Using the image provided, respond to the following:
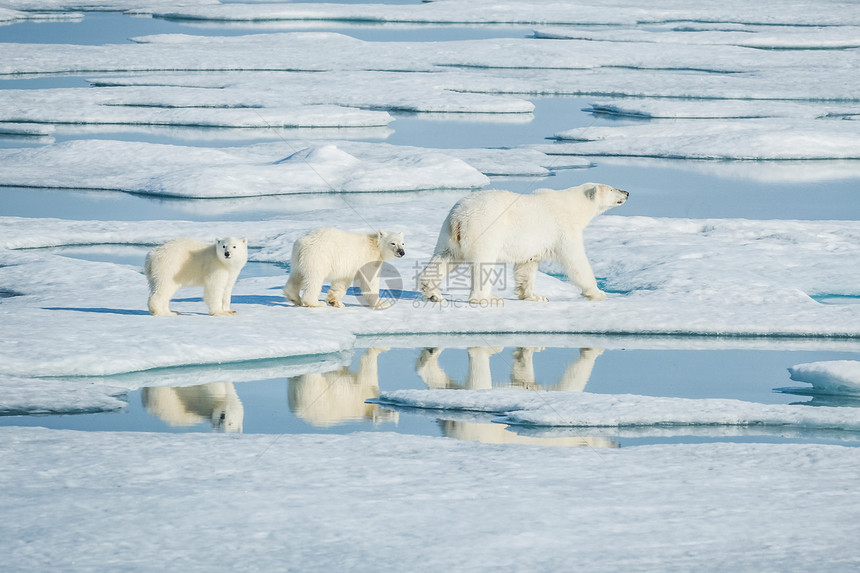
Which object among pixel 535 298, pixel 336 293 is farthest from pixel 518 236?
pixel 336 293

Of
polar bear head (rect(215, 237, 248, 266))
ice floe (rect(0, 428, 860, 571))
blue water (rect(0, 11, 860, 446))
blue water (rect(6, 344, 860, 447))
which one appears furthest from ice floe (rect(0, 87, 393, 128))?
ice floe (rect(0, 428, 860, 571))

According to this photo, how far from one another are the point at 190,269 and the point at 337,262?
3.03 feet

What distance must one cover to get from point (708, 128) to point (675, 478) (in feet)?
40.2

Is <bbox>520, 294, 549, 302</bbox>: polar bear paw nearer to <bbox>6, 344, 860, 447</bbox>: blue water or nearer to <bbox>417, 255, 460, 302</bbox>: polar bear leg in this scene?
<bbox>417, 255, 460, 302</bbox>: polar bear leg

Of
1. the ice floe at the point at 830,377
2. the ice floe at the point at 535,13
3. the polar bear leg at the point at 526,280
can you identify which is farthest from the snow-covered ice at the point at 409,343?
the ice floe at the point at 535,13

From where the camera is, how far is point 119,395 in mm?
5824

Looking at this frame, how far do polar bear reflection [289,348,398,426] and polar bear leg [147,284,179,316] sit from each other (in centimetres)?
114

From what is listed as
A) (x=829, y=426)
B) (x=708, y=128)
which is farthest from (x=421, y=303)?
(x=708, y=128)

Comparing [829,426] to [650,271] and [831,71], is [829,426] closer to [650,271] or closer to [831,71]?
[650,271]

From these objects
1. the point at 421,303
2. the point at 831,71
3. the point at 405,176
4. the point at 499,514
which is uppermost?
the point at 831,71

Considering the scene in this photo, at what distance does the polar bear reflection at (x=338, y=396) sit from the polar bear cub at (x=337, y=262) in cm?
78

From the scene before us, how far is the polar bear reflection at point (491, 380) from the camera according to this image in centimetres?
534

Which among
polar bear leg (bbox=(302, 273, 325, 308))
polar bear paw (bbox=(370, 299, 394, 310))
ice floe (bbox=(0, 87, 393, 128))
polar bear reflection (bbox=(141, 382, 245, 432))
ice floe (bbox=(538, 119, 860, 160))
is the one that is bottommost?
polar bear reflection (bbox=(141, 382, 245, 432))

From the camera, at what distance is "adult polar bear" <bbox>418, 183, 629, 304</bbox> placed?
7.56 metres
